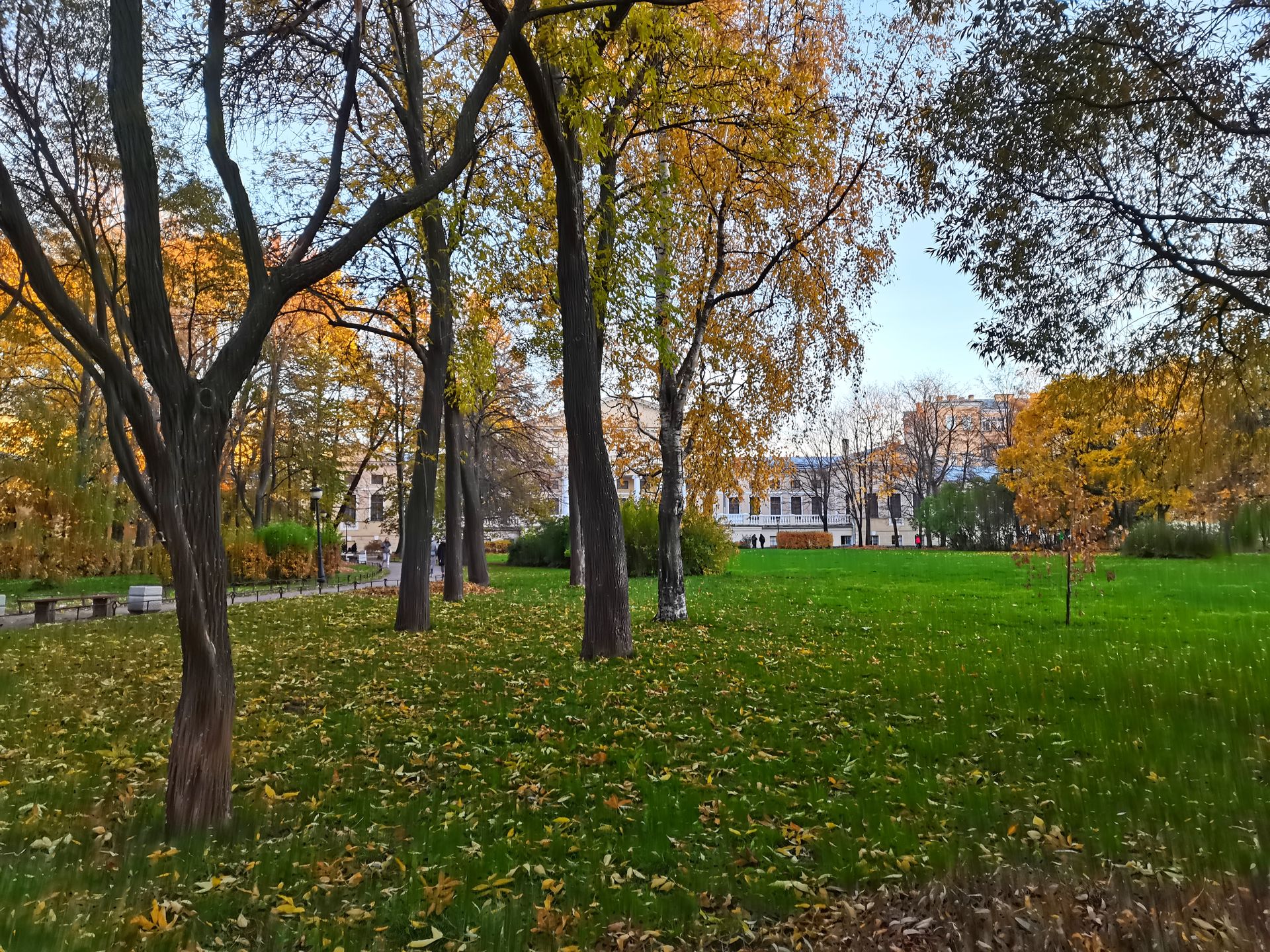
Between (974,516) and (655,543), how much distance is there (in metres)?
24.0

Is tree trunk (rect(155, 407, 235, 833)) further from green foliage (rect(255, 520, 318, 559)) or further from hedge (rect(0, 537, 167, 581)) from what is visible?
Answer: green foliage (rect(255, 520, 318, 559))

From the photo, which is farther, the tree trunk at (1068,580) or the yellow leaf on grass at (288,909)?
the tree trunk at (1068,580)

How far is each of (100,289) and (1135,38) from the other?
30.7ft

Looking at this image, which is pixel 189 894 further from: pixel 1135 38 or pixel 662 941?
pixel 1135 38

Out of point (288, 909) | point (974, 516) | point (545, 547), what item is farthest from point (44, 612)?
point (974, 516)

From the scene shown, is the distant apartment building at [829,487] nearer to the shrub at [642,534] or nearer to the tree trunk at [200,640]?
the shrub at [642,534]

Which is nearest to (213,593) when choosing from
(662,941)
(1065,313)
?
(662,941)

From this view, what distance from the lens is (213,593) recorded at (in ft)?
13.1

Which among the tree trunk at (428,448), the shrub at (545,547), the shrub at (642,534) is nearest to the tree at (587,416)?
the tree trunk at (428,448)

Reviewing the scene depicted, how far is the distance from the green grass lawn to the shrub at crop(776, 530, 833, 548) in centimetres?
4457

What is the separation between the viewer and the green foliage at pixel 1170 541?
26000 mm

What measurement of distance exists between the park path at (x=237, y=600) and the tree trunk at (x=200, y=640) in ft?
17.1

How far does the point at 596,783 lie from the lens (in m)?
4.69

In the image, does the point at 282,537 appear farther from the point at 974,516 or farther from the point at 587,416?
the point at 974,516
